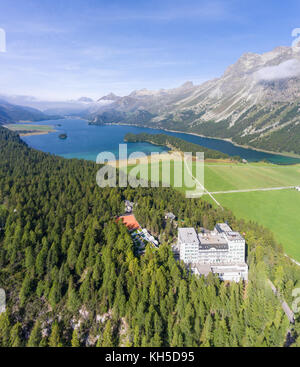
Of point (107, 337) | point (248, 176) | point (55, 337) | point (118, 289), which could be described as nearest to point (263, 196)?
point (248, 176)

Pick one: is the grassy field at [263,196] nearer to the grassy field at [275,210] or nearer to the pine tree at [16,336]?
the grassy field at [275,210]

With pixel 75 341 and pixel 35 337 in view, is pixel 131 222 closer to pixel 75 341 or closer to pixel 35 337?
pixel 75 341

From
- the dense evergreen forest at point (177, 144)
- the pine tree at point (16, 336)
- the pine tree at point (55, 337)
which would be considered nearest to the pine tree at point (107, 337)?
Answer: the pine tree at point (55, 337)

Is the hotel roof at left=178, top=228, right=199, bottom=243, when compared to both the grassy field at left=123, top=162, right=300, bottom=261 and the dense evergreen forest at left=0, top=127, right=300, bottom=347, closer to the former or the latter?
the dense evergreen forest at left=0, top=127, right=300, bottom=347

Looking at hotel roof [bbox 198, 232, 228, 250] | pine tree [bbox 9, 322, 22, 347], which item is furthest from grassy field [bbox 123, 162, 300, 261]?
pine tree [bbox 9, 322, 22, 347]

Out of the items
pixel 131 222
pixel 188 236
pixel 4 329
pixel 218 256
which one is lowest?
pixel 4 329
